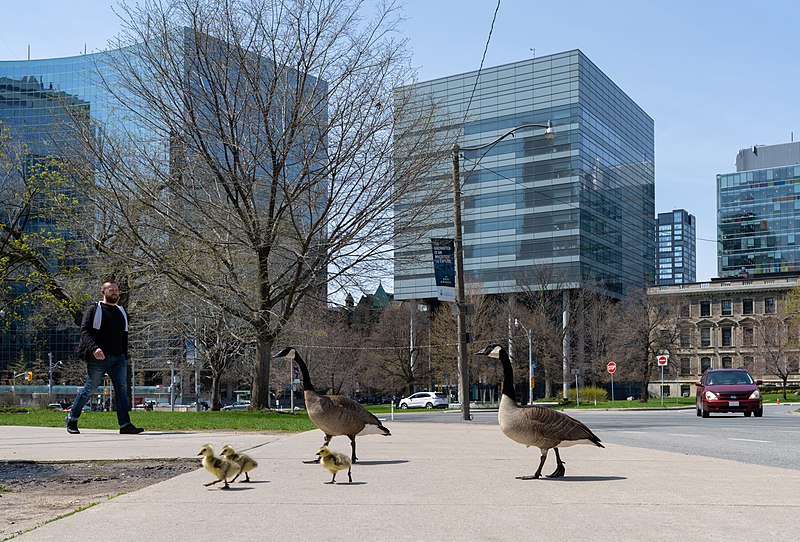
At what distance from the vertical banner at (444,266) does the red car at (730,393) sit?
9.84m

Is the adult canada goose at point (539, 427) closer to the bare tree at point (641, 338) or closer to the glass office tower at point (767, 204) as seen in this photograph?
the bare tree at point (641, 338)

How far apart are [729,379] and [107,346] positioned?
22850mm

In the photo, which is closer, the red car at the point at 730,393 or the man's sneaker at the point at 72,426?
the man's sneaker at the point at 72,426

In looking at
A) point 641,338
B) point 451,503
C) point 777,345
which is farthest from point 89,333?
point 777,345

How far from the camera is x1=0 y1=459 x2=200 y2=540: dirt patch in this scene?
555 centimetres

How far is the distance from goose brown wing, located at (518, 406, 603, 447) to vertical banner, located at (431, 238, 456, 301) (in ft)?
59.1

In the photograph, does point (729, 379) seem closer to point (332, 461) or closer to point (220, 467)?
point (332, 461)

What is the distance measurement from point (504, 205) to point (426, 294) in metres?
13.9

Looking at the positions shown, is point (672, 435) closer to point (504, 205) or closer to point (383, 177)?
point (383, 177)

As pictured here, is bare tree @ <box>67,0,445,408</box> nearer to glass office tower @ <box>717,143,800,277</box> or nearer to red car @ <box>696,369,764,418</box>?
red car @ <box>696,369,764,418</box>

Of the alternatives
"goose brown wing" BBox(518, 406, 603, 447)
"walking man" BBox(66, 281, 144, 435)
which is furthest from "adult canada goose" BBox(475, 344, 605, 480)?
"walking man" BBox(66, 281, 144, 435)

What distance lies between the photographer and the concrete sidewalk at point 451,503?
4.69 m

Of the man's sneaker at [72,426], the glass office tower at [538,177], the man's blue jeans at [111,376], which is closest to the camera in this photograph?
the man's blue jeans at [111,376]

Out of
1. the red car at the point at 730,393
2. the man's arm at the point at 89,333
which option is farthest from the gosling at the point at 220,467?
the red car at the point at 730,393
